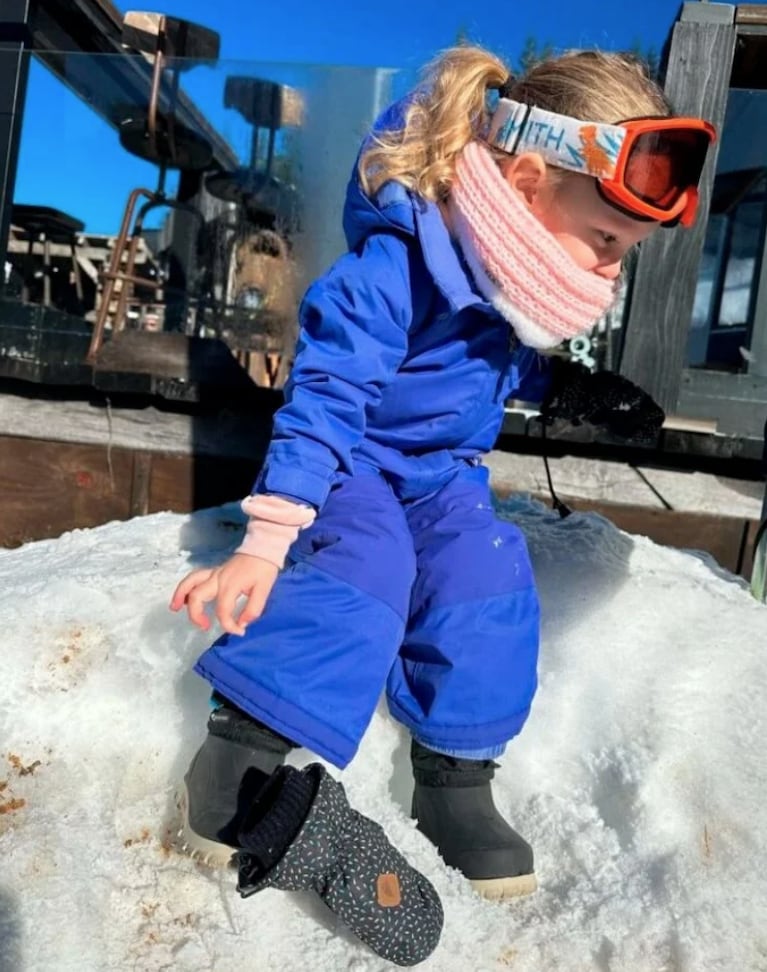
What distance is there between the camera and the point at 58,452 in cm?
280

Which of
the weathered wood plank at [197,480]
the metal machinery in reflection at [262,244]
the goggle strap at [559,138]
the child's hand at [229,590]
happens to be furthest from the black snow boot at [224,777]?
the metal machinery in reflection at [262,244]

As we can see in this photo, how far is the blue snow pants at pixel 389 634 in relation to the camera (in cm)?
134

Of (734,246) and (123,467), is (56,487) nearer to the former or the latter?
(123,467)

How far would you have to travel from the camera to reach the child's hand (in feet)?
3.99

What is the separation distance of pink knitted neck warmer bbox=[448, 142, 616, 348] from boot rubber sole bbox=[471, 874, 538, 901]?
0.93 m

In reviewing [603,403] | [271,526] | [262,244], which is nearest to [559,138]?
[603,403]

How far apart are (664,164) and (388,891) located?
50.9 inches

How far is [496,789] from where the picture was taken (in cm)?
158

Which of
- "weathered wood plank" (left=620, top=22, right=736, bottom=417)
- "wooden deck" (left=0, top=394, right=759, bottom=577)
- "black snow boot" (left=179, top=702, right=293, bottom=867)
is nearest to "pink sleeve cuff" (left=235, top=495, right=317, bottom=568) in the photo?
"black snow boot" (left=179, top=702, right=293, bottom=867)

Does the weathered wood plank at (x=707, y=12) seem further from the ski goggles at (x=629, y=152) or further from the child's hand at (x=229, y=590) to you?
the child's hand at (x=229, y=590)

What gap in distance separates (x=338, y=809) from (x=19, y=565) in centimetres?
125

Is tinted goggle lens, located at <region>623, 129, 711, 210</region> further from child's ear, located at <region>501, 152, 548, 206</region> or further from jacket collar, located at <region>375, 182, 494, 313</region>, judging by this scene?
jacket collar, located at <region>375, 182, 494, 313</region>

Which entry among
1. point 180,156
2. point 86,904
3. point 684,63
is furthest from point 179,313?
point 86,904

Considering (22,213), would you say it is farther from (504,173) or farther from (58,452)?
(504,173)
